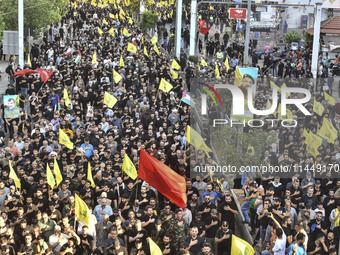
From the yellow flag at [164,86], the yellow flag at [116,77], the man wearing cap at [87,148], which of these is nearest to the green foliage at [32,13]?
the yellow flag at [116,77]

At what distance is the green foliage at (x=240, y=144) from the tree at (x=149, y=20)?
29.5 metres

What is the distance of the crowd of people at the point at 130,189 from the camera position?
1245cm

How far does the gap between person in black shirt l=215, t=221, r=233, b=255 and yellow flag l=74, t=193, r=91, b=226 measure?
2.29 metres

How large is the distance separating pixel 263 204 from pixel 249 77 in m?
9.12

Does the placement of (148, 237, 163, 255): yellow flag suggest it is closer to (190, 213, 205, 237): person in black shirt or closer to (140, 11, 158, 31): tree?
(190, 213, 205, 237): person in black shirt

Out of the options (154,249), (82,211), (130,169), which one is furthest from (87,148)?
(154,249)

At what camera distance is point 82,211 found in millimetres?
12922

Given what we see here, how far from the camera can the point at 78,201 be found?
12938 millimetres

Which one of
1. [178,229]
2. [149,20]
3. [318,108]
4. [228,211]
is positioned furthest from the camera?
[149,20]

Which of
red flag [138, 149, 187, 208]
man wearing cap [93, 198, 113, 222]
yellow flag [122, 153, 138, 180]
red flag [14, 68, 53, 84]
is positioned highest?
red flag [14, 68, 53, 84]

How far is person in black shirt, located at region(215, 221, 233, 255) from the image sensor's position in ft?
41.6

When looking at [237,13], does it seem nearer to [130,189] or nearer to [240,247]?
[130,189]

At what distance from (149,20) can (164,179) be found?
35.2 meters

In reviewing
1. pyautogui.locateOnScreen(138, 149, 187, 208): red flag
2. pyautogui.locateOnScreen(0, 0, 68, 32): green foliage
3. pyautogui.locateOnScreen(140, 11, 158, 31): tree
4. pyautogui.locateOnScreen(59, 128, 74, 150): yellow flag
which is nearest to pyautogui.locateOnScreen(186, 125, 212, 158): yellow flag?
pyautogui.locateOnScreen(59, 128, 74, 150): yellow flag
